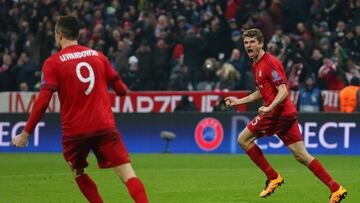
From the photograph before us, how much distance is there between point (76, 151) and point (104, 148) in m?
0.36

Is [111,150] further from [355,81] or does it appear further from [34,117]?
[355,81]

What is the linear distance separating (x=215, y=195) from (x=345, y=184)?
2575mm

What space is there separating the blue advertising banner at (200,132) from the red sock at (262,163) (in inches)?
348

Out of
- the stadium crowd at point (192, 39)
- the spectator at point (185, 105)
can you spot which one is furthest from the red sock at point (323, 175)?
the spectator at point (185, 105)

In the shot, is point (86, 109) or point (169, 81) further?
point (169, 81)

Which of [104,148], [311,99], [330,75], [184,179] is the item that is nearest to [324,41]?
[330,75]

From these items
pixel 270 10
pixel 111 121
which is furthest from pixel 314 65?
pixel 111 121

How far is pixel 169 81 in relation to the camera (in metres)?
25.8

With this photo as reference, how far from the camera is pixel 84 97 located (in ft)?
31.0

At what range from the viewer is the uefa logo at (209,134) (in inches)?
893

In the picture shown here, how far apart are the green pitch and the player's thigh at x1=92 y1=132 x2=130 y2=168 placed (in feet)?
9.83

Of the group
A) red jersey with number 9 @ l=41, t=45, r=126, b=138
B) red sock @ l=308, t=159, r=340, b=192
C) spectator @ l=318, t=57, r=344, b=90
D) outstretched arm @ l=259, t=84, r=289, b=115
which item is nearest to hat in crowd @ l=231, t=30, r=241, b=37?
spectator @ l=318, t=57, r=344, b=90

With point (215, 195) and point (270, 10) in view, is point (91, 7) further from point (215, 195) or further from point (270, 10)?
point (215, 195)

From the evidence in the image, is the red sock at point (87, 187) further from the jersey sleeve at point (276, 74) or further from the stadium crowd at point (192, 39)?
the stadium crowd at point (192, 39)
